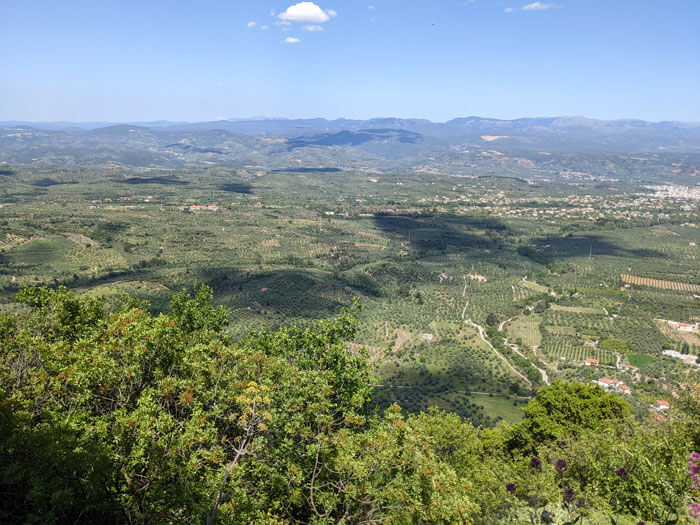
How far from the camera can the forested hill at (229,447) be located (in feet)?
33.0

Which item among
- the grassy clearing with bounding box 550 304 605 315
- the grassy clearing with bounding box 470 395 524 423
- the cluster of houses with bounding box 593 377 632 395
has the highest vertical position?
the cluster of houses with bounding box 593 377 632 395

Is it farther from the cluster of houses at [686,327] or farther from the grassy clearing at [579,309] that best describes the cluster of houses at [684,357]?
the grassy clearing at [579,309]

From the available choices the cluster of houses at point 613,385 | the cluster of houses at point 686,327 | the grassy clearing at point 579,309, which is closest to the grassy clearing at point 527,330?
the grassy clearing at point 579,309

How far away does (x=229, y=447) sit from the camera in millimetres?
12453

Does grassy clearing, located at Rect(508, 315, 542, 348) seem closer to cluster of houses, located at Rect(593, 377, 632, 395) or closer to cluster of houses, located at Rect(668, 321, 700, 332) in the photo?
cluster of houses, located at Rect(593, 377, 632, 395)

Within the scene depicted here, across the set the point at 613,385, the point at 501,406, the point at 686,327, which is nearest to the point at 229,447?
the point at 501,406

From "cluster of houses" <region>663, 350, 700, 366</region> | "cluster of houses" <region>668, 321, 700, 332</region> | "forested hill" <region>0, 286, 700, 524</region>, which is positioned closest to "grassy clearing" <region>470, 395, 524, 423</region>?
"forested hill" <region>0, 286, 700, 524</region>

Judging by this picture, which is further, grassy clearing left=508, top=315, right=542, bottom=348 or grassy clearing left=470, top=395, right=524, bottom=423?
grassy clearing left=508, top=315, right=542, bottom=348

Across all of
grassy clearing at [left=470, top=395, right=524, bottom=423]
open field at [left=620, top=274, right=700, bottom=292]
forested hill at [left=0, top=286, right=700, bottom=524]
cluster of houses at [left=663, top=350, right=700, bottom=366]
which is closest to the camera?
forested hill at [left=0, top=286, right=700, bottom=524]

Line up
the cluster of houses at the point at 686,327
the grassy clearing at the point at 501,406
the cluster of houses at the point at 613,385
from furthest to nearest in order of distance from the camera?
the cluster of houses at the point at 686,327 → the cluster of houses at the point at 613,385 → the grassy clearing at the point at 501,406

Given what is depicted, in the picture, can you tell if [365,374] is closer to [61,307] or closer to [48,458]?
[48,458]

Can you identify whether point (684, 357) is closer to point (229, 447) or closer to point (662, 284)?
point (662, 284)

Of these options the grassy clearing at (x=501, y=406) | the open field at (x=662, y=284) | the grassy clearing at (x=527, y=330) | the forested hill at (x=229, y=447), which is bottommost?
the grassy clearing at (x=527, y=330)

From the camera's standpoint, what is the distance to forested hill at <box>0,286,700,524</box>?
10047 millimetres
